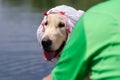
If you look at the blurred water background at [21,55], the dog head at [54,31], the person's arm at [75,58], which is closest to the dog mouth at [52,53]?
the dog head at [54,31]

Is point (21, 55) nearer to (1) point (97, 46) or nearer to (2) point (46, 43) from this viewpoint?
(2) point (46, 43)

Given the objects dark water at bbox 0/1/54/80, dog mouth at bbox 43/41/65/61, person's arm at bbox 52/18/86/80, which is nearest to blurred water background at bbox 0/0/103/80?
dark water at bbox 0/1/54/80

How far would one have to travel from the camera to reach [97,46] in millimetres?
1311

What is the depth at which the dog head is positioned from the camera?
3609mm

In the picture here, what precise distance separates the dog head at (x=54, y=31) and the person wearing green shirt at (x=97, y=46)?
7.27ft

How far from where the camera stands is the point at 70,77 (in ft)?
4.51

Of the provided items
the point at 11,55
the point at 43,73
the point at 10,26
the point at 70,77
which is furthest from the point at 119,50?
the point at 10,26

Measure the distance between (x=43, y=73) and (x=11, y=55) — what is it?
192 centimetres

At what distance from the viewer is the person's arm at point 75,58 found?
4.36ft

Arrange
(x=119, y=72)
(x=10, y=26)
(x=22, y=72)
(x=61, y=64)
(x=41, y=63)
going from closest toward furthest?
1. (x=119, y=72)
2. (x=61, y=64)
3. (x=22, y=72)
4. (x=41, y=63)
5. (x=10, y=26)

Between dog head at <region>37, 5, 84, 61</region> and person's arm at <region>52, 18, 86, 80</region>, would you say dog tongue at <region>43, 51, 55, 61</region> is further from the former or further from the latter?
person's arm at <region>52, 18, 86, 80</region>

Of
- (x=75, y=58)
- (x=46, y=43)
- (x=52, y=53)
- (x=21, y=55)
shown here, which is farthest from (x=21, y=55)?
(x=75, y=58)

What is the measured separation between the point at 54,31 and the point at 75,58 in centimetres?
234

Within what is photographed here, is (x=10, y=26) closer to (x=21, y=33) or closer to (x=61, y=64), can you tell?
(x=21, y=33)
